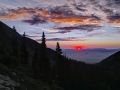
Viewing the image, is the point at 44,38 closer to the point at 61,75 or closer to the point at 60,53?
the point at 60,53

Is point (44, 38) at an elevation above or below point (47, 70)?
above

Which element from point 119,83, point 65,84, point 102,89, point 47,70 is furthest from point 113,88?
point 47,70

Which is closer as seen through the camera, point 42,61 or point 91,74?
point 42,61

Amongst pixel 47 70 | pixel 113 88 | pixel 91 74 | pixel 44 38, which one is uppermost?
pixel 44 38

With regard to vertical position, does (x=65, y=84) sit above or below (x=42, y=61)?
below

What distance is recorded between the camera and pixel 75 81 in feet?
254

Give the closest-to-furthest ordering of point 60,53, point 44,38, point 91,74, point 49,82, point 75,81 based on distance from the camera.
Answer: point 49,82 < point 44,38 < point 60,53 < point 75,81 < point 91,74

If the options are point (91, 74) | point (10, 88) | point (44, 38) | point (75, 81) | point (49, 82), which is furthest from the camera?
point (91, 74)

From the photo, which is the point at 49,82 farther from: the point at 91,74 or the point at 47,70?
the point at 91,74

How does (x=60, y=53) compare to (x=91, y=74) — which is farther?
(x=91, y=74)

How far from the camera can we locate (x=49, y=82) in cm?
5256

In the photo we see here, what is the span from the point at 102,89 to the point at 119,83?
29.4 meters

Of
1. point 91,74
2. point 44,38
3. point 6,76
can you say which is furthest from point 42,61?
point 91,74

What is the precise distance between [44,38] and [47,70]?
12.2 m
